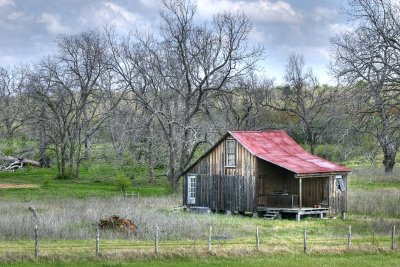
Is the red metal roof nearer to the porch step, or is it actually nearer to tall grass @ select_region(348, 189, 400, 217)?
tall grass @ select_region(348, 189, 400, 217)

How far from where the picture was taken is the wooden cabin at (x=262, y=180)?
45688mm

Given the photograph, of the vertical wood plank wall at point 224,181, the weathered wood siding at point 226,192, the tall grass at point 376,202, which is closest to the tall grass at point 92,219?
the weathered wood siding at point 226,192

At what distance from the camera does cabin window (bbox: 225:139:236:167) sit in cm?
4716

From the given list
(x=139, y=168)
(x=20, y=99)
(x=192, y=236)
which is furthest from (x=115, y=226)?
(x=20, y=99)

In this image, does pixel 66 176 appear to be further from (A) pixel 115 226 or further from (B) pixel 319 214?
(A) pixel 115 226

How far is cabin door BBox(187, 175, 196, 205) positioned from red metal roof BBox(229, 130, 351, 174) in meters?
5.22

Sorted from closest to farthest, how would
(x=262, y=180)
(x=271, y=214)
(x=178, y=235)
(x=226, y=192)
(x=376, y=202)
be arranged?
(x=178, y=235)
(x=271, y=214)
(x=262, y=180)
(x=226, y=192)
(x=376, y=202)

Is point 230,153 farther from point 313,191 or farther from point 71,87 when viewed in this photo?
point 71,87

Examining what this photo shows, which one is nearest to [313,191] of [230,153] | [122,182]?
[230,153]

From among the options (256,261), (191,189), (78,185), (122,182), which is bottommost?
(256,261)

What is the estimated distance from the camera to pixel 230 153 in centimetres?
4738

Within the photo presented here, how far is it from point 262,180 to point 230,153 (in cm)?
302

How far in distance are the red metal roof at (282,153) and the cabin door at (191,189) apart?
522cm

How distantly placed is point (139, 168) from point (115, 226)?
37.3 metres
